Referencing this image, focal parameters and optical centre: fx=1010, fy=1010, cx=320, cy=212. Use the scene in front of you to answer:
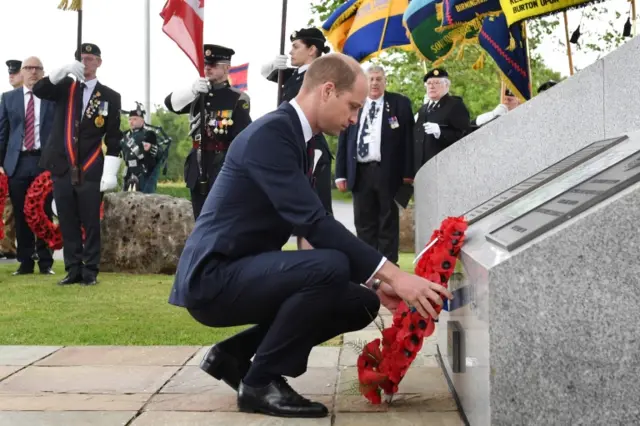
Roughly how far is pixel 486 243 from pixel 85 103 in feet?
22.7

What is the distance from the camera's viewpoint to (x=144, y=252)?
11039mm

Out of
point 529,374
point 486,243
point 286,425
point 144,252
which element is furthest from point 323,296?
point 144,252

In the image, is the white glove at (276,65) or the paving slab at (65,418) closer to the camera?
the paving slab at (65,418)

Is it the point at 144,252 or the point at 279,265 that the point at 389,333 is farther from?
the point at 144,252

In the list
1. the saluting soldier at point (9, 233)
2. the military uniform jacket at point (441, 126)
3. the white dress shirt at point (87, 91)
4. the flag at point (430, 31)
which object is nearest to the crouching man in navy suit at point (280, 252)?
the military uniform jacket at point (441, 126)

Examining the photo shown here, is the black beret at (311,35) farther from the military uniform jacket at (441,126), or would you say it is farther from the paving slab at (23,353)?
the paving slab at (23,353)

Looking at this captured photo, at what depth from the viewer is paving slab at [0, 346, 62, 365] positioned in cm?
519

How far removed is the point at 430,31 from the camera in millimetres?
10148

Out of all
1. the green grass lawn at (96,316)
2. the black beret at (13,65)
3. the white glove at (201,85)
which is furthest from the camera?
the black beret at (13,65)

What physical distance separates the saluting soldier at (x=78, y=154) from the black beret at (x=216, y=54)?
3.71 feet

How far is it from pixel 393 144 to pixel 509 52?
1424mm

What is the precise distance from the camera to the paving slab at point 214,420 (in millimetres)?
3760

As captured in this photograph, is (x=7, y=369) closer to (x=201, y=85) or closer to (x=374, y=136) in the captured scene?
(x=201, y=85)

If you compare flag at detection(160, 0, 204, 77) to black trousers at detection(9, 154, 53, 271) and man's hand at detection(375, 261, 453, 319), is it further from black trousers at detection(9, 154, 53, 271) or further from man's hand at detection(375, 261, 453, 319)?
man's hand at detection(375, 261, 453, 319)
